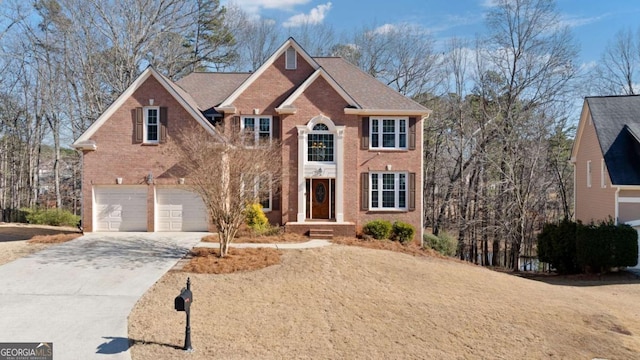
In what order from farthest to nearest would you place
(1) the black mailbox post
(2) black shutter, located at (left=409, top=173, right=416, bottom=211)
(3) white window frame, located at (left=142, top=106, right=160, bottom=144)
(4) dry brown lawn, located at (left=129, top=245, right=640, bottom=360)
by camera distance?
(2) black shutter, located at (left=409, top=173, right=416, bottom=211) → (3) white window frame, located at (left=142, top=106, right=160, bottom=144) → (4) dry brown lawn, located at (left=129, top=245, right=640, bottom=360) → (1) the black mailbox post

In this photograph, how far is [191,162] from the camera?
40.8 feet

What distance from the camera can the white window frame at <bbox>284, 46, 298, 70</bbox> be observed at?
1877 centimetres

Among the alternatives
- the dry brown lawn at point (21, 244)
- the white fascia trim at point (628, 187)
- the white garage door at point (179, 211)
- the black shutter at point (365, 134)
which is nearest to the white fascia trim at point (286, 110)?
the black shutter at point (365, 134)

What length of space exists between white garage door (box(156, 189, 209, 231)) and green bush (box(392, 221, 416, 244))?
8.68m

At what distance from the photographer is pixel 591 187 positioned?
66.5 feet

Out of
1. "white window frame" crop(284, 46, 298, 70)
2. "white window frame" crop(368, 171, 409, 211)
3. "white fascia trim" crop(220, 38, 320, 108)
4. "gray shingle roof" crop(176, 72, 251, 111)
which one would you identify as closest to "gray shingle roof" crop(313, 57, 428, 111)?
"white fascia trim" crop(220, 38, 320, 108)

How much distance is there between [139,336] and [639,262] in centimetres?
1931

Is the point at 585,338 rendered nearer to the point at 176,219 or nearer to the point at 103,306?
the point at 103,306

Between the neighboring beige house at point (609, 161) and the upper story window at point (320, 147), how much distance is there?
498 inches

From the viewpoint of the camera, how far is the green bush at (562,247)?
17.9m

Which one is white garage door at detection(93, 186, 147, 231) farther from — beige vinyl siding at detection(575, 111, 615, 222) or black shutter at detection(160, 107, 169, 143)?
beige vinyl siding at detection(575, 111, 615, 222)

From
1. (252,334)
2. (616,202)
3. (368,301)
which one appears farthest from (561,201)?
(252,334)

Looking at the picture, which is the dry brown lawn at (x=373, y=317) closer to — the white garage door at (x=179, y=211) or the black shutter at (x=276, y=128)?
the white garage door at (x=179, y=211)

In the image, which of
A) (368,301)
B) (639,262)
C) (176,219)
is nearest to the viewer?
(368,301)
